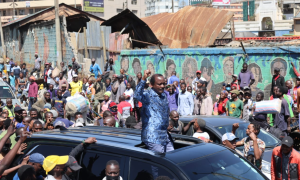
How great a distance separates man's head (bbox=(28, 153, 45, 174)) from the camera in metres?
4.75

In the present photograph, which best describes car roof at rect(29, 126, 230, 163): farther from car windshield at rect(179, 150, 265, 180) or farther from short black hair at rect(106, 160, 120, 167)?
short black hair at rect(106, 160, 120, 167)

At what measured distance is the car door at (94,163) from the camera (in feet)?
14.4

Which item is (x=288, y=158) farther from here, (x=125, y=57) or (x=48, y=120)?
(x=125, y=57)

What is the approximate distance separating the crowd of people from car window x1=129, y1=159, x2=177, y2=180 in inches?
7.8

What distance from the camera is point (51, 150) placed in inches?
193

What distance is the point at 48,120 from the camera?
8188mm

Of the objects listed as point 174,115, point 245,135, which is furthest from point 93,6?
point 245,135

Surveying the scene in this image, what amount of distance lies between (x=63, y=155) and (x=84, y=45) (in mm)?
18403

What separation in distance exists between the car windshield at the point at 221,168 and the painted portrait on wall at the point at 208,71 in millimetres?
10918

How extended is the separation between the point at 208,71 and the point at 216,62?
509 mm

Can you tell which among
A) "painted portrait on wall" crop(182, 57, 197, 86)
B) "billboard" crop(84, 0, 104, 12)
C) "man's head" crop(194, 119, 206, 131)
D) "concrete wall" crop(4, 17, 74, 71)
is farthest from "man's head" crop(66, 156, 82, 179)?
"billboard" crop(84, 0, 104, 12)

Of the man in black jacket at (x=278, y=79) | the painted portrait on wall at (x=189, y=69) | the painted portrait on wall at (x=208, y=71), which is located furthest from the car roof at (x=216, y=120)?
the painted portrait on wall at (x=189, y=69)

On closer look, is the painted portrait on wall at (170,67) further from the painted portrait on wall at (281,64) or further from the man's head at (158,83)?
the man's head at (158,83)

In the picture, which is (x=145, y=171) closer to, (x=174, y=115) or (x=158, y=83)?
(x=158, y=83)
